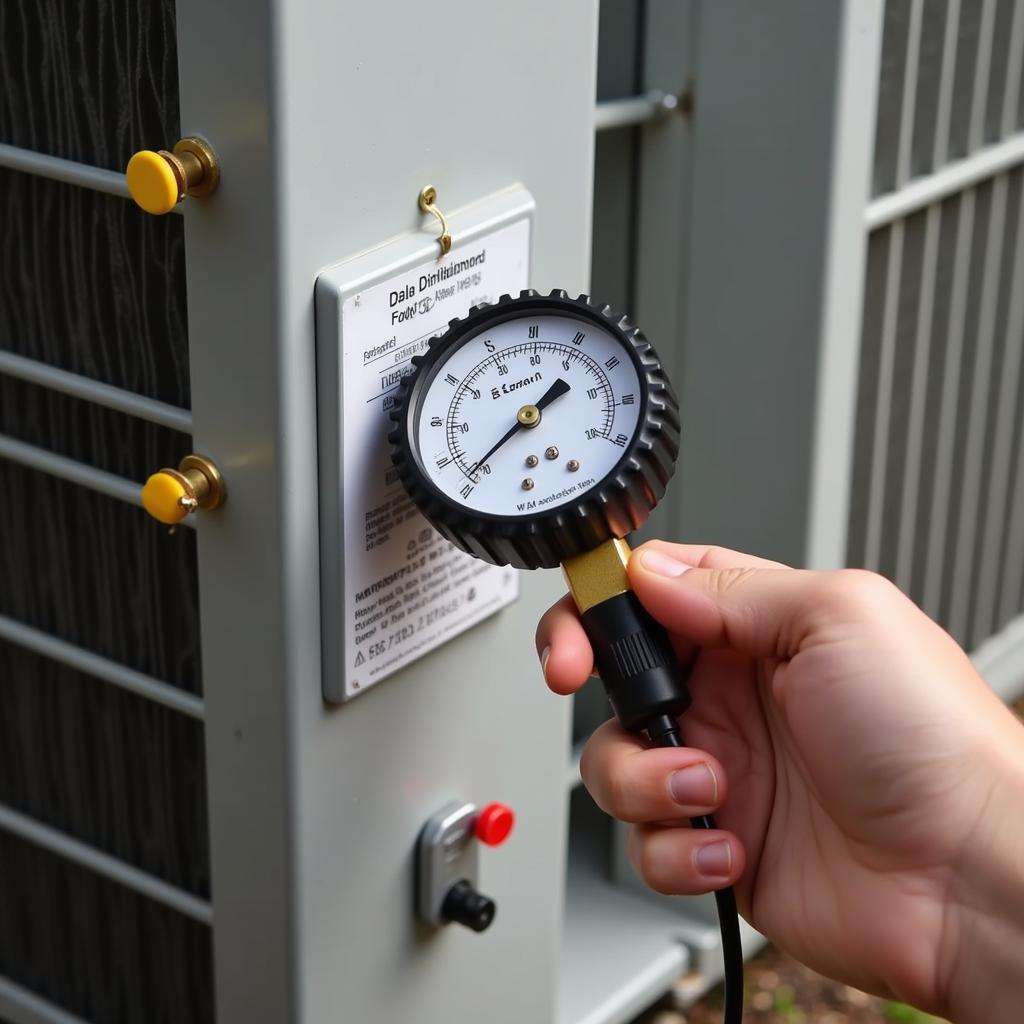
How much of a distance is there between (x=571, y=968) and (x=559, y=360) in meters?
1.17

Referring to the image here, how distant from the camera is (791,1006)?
2322 millimetres

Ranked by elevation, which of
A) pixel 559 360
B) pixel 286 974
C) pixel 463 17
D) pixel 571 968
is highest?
pixel 463 17

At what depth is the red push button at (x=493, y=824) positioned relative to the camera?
1.49 metres

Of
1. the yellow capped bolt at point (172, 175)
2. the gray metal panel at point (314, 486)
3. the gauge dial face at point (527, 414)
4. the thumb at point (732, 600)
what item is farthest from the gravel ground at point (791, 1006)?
the yellow capped bolt at point (172, 175)

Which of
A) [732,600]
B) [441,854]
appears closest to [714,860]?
[732,600]

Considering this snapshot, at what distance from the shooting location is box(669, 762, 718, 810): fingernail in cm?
119

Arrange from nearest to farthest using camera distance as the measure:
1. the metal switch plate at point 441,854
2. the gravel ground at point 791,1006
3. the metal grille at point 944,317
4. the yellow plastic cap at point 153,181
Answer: the yellow plastic cap at point 153,181, the metal switch plate at point 441,854, the metal grille at point 944,317, the gravel ground at point 791,1006

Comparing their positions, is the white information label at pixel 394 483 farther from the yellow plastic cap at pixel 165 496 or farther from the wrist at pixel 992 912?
the wrist at pixel 992 912

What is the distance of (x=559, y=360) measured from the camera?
1261mm

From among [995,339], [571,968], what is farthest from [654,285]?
[571,968]

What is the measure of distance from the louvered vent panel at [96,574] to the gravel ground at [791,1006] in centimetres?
94

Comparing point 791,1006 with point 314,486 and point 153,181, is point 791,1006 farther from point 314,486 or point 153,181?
point 153,181

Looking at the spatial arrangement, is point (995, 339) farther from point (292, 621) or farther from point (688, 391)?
point (292, 621)

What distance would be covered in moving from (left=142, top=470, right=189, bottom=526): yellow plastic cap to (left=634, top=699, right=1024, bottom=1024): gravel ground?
4.32 ft
